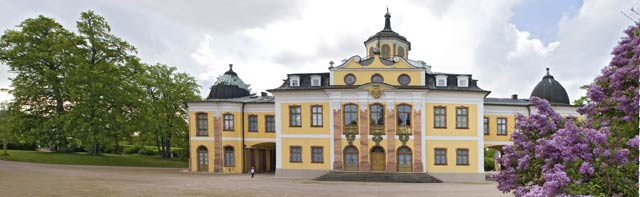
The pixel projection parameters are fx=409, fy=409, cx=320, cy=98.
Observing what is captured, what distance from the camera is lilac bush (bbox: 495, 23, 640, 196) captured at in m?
6.90

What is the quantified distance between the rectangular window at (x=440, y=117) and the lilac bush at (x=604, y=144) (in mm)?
20326

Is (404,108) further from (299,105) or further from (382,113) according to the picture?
(299,105)

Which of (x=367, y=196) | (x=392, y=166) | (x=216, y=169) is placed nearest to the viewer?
(x=367, y=196)

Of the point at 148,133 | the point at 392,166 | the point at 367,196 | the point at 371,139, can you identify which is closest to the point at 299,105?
the point at 371,139

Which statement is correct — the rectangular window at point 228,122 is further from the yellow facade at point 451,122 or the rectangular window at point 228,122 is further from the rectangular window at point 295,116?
the yellow facade at point 451,122

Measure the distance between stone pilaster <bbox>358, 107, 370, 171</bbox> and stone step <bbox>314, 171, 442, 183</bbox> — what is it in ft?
3.59

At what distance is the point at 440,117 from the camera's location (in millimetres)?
29312

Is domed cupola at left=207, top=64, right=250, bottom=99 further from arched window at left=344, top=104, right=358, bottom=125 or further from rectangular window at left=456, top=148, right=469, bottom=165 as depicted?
rectangular window at left=456, top=148, right=469, bottom=165

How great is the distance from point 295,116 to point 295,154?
111 inches

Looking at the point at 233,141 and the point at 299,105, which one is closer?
the point at 299,105

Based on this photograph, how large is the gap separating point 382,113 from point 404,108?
5.24ft

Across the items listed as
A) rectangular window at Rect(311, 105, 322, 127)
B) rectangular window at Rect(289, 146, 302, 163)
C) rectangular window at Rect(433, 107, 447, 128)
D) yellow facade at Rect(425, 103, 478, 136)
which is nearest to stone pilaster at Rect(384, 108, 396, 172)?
yellow facade at Rect(425, 103, 478, 136)

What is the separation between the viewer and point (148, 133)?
3706 centimetres

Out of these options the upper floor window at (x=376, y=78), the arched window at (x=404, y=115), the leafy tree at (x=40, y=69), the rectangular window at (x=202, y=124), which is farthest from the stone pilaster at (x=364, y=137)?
the leafy tree at (x=40, y=69)
